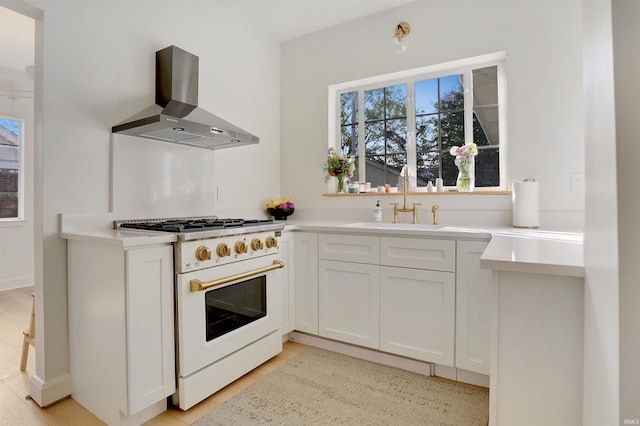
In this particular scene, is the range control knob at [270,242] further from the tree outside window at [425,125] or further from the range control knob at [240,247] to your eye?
the tree outside window at [425,125]

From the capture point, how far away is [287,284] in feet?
8.02

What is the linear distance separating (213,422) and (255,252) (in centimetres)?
91

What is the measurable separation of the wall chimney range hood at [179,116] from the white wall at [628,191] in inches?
72.5

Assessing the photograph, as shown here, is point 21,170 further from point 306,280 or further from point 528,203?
point 528,203

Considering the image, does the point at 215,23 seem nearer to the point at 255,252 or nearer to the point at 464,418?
the point at 255,252

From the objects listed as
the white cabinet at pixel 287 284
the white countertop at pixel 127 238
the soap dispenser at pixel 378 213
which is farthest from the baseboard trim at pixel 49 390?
the soap dispenser at pixel 378 213

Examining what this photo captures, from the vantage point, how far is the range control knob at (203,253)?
172 cm

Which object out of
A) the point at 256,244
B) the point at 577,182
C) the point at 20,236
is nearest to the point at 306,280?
the point at 256,244

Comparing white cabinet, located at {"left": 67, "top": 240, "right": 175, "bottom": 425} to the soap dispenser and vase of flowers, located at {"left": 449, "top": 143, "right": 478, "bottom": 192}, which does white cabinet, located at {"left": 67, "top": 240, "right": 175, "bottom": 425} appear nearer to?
the soap dispenser

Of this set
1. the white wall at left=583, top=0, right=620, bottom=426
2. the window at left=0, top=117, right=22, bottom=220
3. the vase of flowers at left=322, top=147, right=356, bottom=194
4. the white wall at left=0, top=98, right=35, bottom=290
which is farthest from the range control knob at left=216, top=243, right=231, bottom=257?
the window at left=0, top=117, right=22, bottom=220

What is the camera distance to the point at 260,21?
2969 mm

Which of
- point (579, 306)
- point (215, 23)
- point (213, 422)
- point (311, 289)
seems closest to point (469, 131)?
point (311, 289)

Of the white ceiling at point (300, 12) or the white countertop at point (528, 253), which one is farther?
the white ceiling at point (300, 12)

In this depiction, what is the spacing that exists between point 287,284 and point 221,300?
629mm
